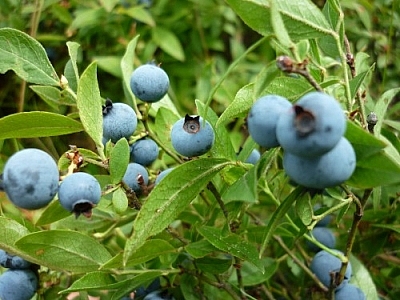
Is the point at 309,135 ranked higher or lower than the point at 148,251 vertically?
higher

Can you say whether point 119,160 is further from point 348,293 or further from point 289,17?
point 348,293

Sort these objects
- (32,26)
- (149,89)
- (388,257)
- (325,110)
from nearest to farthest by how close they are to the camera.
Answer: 1. (325,110)
2. (149,89)
3. (388,257)
4. (32,26)

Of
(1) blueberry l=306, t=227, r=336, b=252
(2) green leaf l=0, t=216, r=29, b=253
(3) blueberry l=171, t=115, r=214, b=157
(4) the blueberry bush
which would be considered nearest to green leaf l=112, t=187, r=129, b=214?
(4) the blueberry bush

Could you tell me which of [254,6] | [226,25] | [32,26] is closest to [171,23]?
[226,25]

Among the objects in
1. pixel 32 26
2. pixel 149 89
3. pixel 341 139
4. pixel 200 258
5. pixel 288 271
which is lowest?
pixel 288 271

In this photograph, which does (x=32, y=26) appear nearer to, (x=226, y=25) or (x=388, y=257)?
(x=226, y=25)

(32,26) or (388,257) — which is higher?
(32,26)

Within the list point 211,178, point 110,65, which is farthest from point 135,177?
point 110,65
